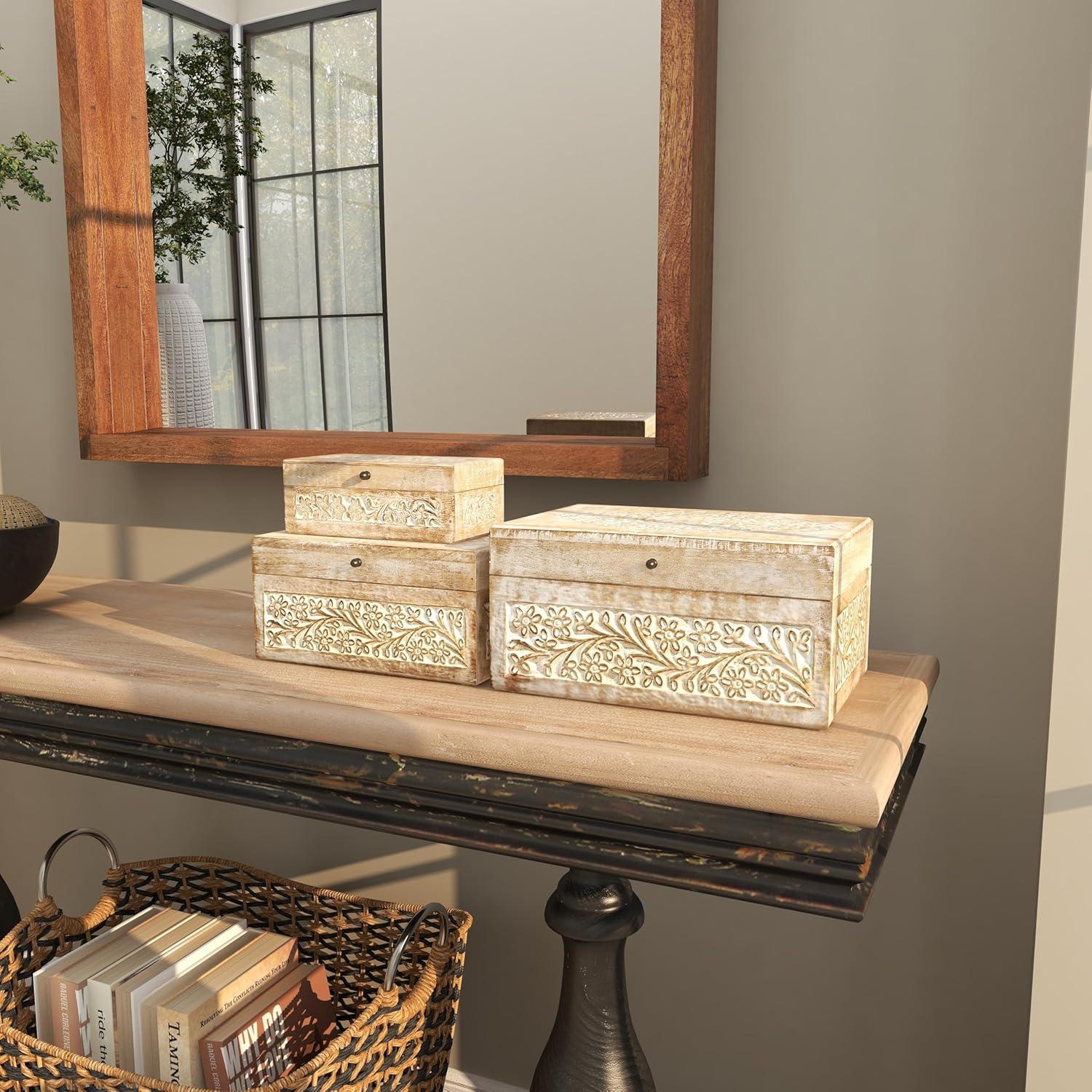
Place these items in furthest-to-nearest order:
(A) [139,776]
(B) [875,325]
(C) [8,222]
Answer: (C) [8,222] → (B) [875,325] → (A) [139,776]

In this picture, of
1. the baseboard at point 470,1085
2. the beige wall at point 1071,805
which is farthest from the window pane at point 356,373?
the baseboard at point 470,1085

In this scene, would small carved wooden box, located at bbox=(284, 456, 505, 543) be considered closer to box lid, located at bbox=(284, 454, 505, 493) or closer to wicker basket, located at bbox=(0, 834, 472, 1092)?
box lid, located at bbox=(284, 454, 505, 493)

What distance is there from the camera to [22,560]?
1079 millimetres

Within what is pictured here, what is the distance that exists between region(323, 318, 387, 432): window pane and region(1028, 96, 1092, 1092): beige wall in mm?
Answer: 704

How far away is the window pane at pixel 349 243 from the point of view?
1.12 meters

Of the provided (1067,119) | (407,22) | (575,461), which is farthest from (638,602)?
(407,22)

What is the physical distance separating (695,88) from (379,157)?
36 cm

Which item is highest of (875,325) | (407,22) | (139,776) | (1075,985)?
(407,22)

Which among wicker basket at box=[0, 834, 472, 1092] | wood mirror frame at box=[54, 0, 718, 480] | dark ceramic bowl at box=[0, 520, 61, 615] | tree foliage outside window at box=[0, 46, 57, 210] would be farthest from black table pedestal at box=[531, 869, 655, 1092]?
tree foliage outside window at box=[0, 46, 57, 210]

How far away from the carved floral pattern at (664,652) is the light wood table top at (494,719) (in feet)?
0.08

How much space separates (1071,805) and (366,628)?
0.56 metres

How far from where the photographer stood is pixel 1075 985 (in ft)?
2.41

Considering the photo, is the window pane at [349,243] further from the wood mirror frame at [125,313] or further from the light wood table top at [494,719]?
the light wood table top at [494,719]

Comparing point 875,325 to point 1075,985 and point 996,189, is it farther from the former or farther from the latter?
point 1075,985
